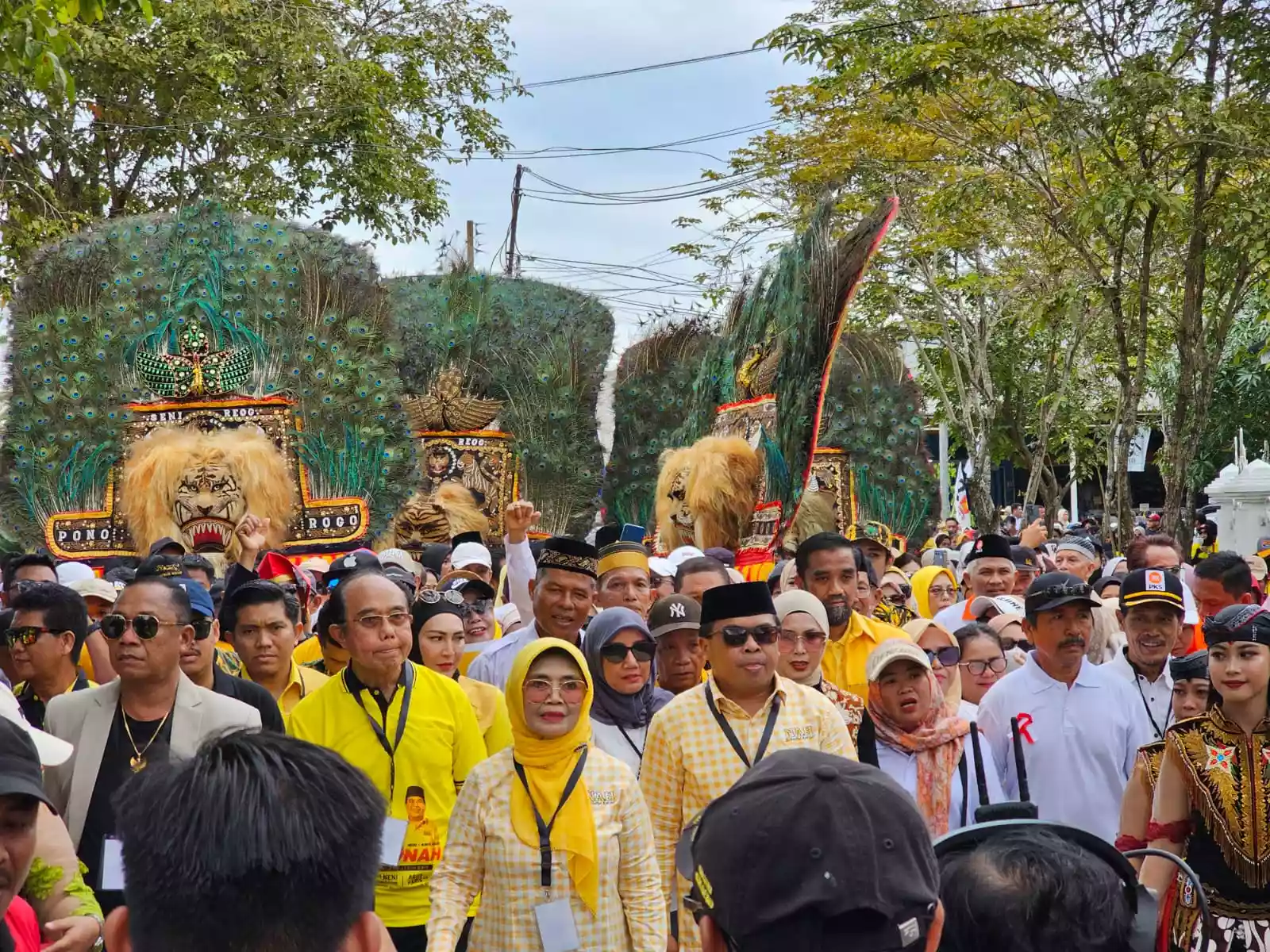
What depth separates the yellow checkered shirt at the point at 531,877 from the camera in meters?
3.99

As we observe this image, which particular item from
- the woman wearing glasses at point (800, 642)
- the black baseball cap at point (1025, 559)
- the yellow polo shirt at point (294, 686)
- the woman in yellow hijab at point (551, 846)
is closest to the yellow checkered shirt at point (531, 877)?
the woman in yellow hijab at point (551, 846)

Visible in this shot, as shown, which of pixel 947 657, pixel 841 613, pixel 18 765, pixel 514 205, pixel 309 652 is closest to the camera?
pixel 18 765

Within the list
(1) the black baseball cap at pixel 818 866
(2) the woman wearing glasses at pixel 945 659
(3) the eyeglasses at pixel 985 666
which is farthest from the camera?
(3) the eyeglasses at pixel 985 666

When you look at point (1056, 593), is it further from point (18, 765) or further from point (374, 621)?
point (18, 765)

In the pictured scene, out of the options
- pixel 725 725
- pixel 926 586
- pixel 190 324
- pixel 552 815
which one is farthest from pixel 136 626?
pixel 190 324

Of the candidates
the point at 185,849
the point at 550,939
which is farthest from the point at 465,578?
the point at 185,849

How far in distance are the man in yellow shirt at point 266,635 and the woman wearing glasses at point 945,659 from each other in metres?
2.33

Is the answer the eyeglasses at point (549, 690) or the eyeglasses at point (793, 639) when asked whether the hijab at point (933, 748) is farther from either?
the eyeglasses at point (549, 690)

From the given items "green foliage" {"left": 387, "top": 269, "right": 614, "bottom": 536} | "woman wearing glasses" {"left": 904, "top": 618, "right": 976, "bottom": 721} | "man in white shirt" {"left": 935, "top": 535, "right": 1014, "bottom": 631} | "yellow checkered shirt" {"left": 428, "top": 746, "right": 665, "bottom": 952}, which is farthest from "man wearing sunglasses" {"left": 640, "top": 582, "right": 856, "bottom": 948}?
"green foliage" {"left": 387, "top": 269, "right": 614, "bottom": 536}

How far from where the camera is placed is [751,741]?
4.42m

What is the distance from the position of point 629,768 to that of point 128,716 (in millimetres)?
1495

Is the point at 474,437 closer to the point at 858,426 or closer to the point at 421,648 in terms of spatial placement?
the point at 858,426

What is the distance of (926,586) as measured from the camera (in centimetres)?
929

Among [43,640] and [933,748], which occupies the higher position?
[43,640]
